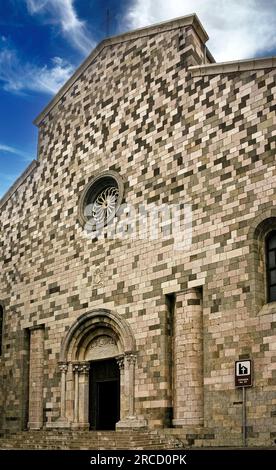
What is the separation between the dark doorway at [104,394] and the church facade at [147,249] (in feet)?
0.15

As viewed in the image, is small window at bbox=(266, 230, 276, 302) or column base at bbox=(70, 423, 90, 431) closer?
small window at bbox=(266, 230, 276, 302)

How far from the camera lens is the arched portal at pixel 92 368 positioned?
21656 millimetres

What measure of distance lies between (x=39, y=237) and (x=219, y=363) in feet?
32.3

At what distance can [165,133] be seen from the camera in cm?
2153

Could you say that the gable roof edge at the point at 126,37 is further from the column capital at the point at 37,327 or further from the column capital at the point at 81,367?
the column capital at the point at 81,367

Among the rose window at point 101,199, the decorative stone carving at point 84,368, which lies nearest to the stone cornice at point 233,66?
the rose window at point 101,199

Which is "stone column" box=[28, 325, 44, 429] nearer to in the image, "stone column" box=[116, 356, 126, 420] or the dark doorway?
the dark doorway

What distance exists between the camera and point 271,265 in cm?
1822

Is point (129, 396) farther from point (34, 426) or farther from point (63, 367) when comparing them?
point (34, 426)

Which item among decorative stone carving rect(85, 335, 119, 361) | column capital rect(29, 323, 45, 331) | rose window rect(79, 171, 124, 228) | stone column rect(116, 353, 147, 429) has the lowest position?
stone column rect(116, 353, 147, 429)

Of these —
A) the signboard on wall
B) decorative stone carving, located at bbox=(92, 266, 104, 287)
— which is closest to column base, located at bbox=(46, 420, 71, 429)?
decorative stone carving, located at bbox=(92, 266, 104, 287)

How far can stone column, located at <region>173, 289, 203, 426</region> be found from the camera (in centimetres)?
1870

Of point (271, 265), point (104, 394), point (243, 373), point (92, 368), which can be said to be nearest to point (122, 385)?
point (104, 394)

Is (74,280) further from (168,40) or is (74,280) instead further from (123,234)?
(168,40)
